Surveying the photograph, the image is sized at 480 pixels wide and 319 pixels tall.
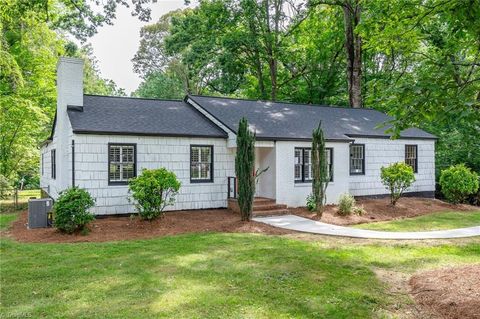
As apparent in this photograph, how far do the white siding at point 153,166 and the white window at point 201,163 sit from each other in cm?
17

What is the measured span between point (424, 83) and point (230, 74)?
823 inches

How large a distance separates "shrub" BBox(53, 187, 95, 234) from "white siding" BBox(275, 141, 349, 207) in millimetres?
6649

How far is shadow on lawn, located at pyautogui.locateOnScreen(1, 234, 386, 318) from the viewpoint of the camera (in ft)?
16.2

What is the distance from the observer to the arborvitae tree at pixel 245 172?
37.7 feet

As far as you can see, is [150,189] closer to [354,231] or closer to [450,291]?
[354,231]

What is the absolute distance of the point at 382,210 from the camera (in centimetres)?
1385

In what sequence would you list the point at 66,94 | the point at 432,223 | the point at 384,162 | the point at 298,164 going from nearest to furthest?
the point at 432,223, the point at 66,94, the point at 298,164, the point at 384,162

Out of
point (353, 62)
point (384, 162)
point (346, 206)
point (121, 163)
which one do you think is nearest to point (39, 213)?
point (121, 163)

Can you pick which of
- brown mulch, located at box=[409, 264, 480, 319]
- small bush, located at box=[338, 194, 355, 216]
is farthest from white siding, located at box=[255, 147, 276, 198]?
brown mulch, located at box=[409, 264, 480, 319]

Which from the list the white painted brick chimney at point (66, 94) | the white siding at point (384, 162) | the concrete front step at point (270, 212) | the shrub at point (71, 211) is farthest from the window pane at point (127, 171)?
the white siding at point (384, 162)

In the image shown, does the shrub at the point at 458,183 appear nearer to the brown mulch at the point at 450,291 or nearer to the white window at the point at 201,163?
the white window at the point at 201,163

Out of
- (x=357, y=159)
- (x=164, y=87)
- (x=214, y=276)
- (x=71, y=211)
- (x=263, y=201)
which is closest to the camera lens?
(x=214, y=276)

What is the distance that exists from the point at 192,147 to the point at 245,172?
2705mm

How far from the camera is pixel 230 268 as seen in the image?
267 inches
